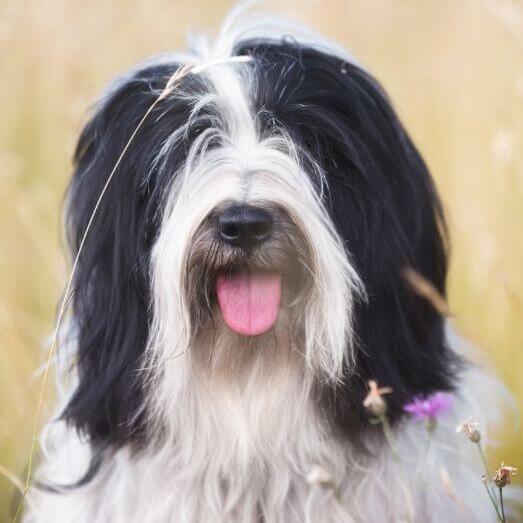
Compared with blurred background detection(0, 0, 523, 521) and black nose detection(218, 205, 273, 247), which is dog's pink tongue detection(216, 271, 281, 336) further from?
blurred background detection(0, 0, 523, 521)

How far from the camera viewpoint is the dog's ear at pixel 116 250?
9.02 ft

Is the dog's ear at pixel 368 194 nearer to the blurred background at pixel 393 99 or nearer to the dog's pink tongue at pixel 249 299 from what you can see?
the dog's pink tongue at pixel 249 299

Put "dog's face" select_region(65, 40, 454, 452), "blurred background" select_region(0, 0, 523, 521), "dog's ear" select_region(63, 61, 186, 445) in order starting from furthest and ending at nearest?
"blurred background" select_region(0, 0, 523, 521) → "dog's ear" select_region(63, 61, 186, 445) → "dog's face" select_region(65, 40, 454, 452)

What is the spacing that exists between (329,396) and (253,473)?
0.91ft

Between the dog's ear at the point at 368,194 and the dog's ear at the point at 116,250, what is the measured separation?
27cm

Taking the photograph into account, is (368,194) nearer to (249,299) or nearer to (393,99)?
(249,299)

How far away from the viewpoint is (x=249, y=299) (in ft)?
8.59

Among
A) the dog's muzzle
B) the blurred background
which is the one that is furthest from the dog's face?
the blurred background

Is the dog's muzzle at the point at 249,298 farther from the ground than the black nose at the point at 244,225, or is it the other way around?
the black nose at the point at 244,225

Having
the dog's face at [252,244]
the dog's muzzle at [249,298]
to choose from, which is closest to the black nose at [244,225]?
the dog's face at [252,244]

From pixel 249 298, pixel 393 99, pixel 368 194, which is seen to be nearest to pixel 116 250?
pixel 249 298

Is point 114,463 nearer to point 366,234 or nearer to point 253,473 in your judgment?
point 253,473

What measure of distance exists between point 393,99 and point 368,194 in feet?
7.38

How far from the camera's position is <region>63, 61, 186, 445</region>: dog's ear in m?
2.75
